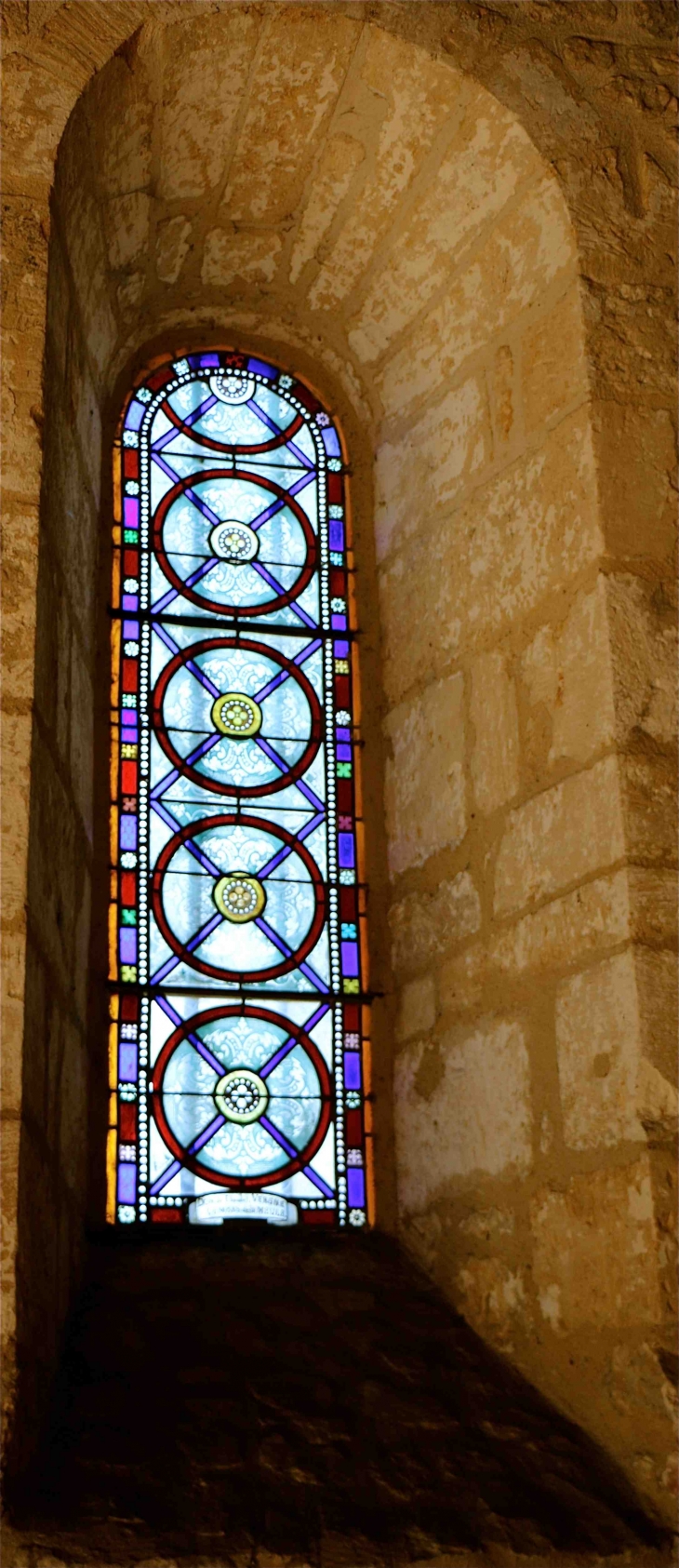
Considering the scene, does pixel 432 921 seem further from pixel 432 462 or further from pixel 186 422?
pixel 186 422

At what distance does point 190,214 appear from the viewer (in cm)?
410

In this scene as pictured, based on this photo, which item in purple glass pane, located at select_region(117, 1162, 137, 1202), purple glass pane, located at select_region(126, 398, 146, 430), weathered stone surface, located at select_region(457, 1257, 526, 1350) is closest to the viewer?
weathered stone surface, located at select_region(457, 1257, 526, 1350)

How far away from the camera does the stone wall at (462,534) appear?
3135mm

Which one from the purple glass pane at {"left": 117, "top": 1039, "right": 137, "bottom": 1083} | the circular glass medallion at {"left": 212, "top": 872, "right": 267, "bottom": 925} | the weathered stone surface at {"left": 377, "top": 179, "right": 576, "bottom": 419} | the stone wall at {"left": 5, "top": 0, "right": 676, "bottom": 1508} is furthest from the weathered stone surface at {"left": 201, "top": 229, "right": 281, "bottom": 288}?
the purple glass pane at {"left": 117, "top": 1039, "right": 137, "bottom": 1083}

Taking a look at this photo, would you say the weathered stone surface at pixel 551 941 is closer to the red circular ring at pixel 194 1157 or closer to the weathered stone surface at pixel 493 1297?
the red circular ring at pixel 194 1157

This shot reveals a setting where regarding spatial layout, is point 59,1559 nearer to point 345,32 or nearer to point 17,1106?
point 17,1106

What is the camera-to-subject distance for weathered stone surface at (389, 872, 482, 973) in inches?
145

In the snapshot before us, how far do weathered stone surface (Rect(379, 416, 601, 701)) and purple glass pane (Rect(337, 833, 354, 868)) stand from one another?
339 millimetres

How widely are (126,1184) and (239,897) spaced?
67 cm

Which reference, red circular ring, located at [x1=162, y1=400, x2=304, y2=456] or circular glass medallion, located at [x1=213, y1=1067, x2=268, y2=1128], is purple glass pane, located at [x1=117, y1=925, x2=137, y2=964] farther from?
red circular ring, located at [x1=162, y1=400, x2=304, y2=456]

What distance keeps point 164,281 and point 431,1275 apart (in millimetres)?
2348

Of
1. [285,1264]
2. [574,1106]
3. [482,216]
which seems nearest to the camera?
[574,1106]

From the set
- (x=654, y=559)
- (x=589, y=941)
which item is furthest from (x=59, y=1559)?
(x=654, y=559)

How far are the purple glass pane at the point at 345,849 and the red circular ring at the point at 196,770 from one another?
171mm
